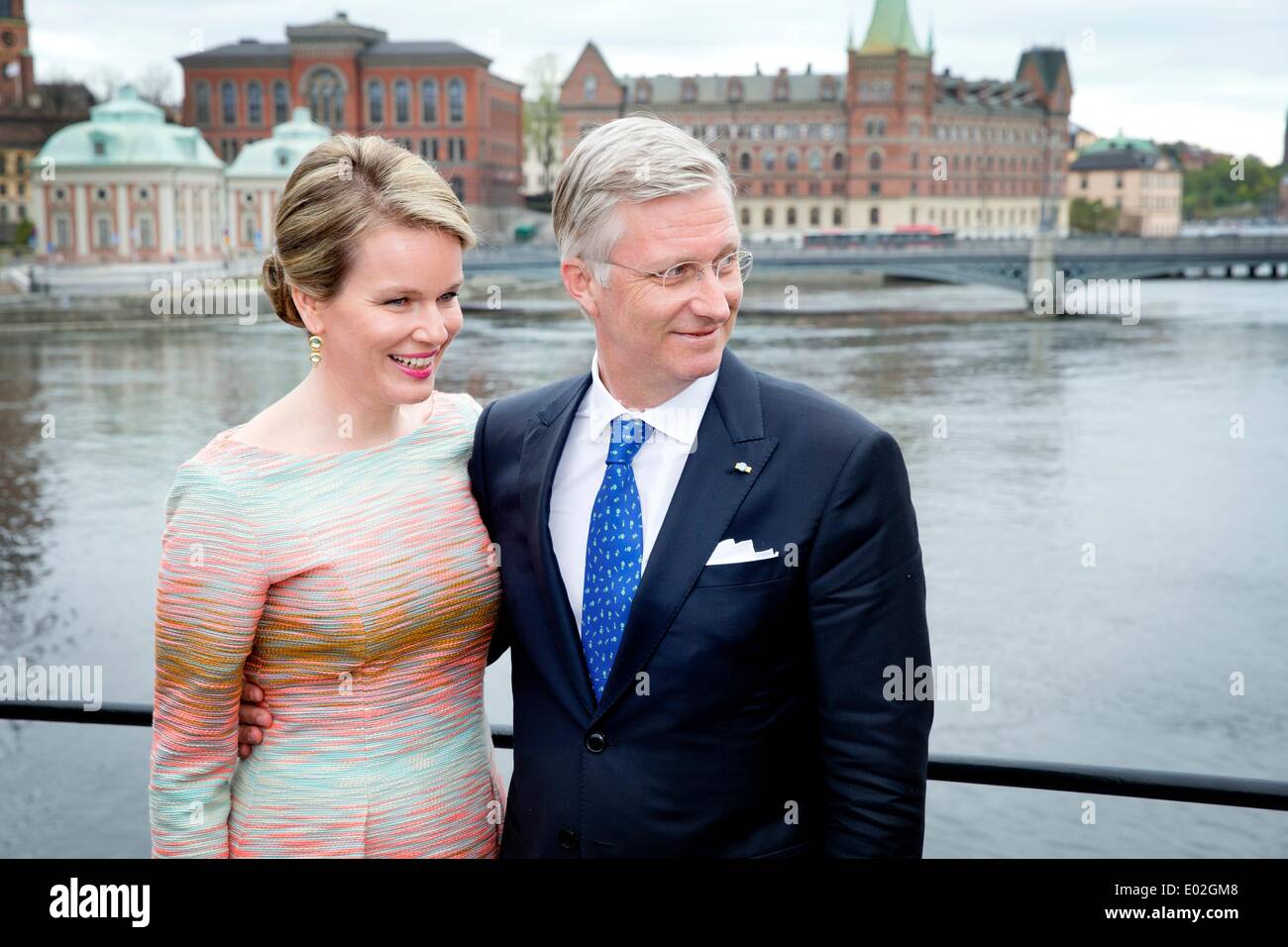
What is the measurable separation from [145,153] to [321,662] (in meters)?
55.3

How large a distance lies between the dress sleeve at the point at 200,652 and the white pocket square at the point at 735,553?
62 centimetres

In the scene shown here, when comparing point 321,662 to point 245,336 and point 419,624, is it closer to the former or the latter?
point 419,624

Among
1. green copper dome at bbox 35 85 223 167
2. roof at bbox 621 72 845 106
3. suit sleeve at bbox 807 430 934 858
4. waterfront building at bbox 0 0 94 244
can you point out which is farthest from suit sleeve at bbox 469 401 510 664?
roof at bbox 621 72 845 106

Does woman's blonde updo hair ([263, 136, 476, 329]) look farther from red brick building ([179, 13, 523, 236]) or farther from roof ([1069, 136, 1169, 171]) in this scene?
roof ([1069, 136, 1169, 171])

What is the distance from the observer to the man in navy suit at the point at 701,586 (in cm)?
185

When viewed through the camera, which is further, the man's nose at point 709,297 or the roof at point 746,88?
the roof at point 746,88

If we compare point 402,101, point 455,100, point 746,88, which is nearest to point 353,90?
point 402,101

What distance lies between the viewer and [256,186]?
57.3 meters

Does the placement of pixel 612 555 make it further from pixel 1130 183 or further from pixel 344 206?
pixel 1130 183

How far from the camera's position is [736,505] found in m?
1.88

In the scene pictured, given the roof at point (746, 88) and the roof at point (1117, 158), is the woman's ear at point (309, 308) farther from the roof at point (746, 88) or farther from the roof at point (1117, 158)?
the roof at point (1117, 158)

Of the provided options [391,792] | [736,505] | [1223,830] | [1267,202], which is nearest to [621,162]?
[736,505]

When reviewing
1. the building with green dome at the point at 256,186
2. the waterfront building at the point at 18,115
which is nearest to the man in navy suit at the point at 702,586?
the building with green dome at the point at 256,186

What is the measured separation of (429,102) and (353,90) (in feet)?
11.3
